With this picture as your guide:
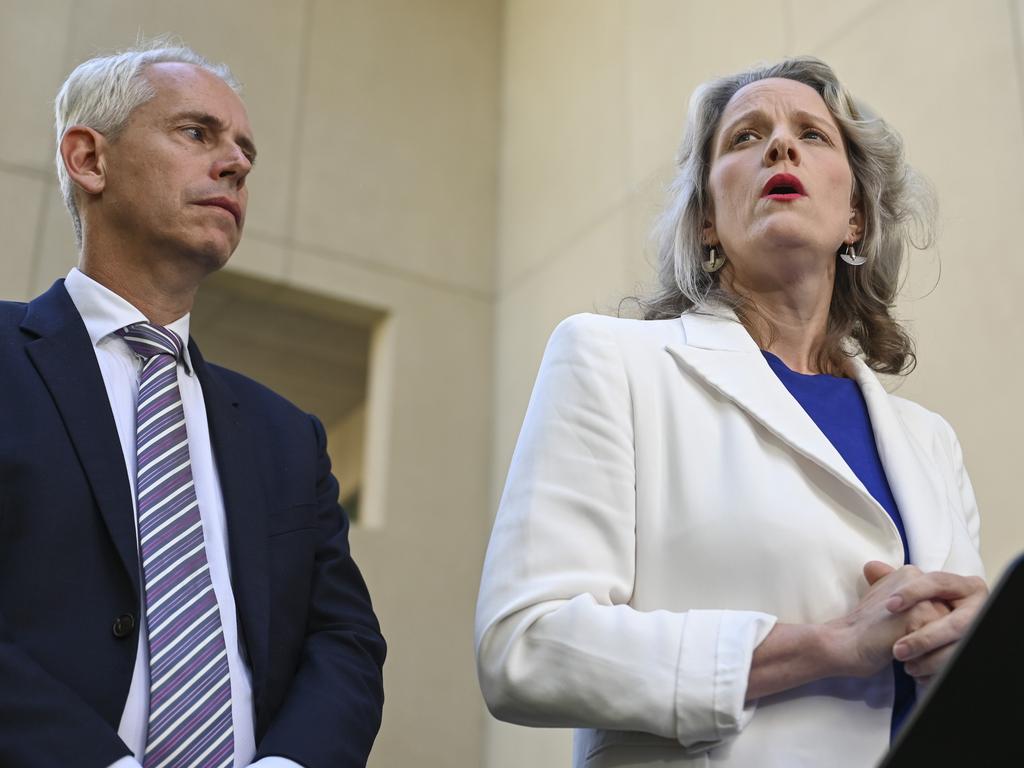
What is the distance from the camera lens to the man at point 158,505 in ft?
5.57

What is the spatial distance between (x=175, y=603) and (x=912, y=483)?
1102 mm

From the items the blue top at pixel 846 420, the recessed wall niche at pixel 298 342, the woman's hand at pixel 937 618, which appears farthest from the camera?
the recessed wall niche at pixel 298 342

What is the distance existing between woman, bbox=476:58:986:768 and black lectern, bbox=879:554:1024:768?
1.69ft

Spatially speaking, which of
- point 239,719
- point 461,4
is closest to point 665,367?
point 239,719

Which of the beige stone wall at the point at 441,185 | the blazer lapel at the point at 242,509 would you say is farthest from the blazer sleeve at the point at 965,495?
the beige stone wall at the point at 441,185

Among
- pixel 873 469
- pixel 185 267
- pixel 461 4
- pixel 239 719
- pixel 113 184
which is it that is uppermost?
pixel 461 4

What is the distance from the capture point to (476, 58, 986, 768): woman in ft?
5.05

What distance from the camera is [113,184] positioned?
226 cm

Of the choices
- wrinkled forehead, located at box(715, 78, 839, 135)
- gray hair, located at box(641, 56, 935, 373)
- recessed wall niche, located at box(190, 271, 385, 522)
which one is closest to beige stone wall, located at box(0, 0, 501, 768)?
recessed wall niche, located at box(190, 271, 385, 522)

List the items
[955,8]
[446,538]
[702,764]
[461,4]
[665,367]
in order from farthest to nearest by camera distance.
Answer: [461,4]
[446,538]
[955,8]
[665,367]
[702,764]

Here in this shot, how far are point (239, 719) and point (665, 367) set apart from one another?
2.67 feet

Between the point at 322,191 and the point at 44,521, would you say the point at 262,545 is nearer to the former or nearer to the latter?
the point at 44,521

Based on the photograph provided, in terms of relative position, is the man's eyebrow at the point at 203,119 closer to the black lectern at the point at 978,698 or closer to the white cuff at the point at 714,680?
the white cuff at the point at 714,680

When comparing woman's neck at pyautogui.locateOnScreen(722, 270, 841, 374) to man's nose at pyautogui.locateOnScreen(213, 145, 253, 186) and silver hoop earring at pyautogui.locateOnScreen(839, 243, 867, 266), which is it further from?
man's nose at pyautogui.locateOnScreen(213, 145, 253, 186)
